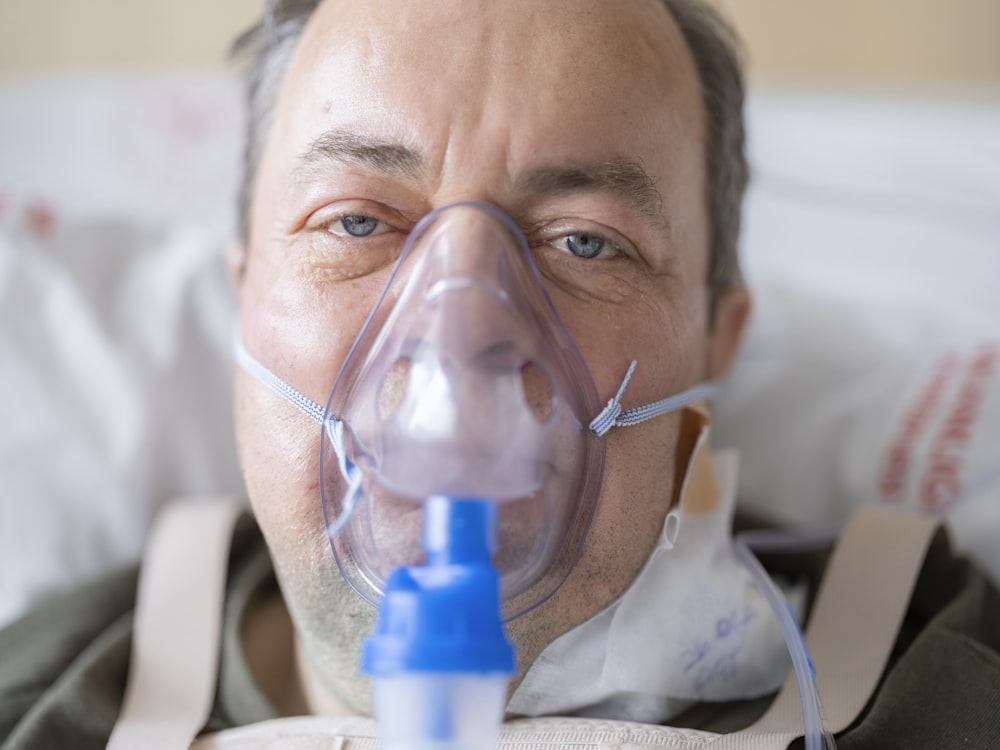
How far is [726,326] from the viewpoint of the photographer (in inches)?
59.8

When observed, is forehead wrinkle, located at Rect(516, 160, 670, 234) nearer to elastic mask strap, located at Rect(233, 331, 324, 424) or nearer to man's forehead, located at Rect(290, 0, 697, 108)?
man's forehead, located at Rect(290, 0, 697, 108)

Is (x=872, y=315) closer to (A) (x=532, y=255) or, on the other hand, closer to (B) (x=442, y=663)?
(A) (x=532, y=255)

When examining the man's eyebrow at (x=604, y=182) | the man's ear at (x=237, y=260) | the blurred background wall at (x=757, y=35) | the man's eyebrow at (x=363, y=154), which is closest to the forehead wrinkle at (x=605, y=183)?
the man's eyebrow at (x=604, y=182)

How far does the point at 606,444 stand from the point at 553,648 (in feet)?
0.78

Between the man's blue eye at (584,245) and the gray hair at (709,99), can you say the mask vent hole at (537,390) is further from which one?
the gray hair at (709,99)

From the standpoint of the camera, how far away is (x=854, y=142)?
2473 mm

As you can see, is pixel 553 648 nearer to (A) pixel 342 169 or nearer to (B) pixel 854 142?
(A) pixel 342 169

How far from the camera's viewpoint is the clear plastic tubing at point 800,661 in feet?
3.70

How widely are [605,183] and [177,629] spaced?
33.2 inches

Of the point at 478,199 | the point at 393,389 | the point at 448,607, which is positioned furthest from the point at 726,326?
the point at 448,607

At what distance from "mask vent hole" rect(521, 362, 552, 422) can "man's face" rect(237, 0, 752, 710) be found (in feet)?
0.33

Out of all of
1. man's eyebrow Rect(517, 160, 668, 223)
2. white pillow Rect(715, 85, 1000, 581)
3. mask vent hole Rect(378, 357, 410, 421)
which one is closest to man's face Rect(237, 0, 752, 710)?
man's eyebrow Rect(517, 160, 668, 223)

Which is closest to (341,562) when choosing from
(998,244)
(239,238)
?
(239,238)

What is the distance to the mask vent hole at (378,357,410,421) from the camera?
3.29 ft
